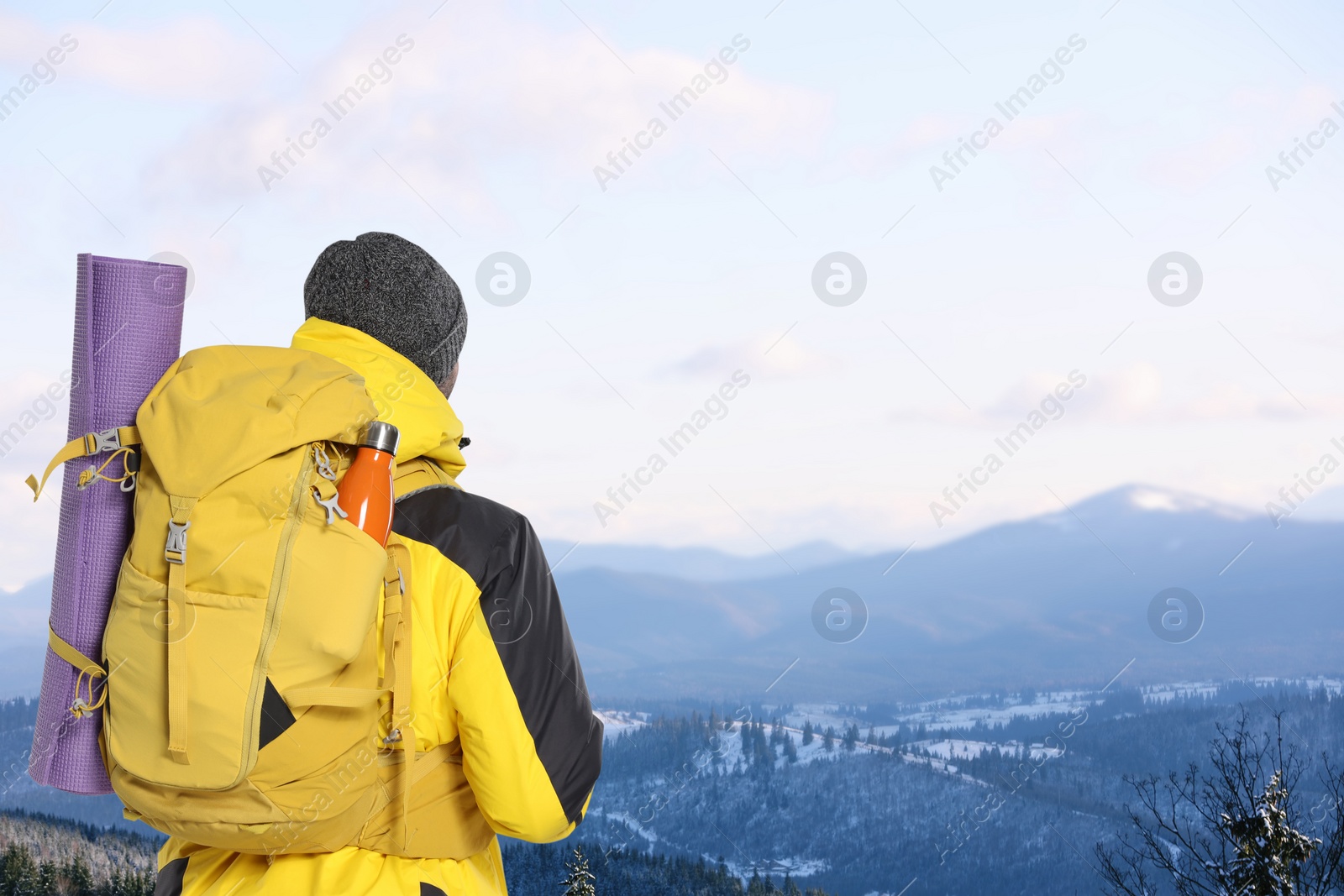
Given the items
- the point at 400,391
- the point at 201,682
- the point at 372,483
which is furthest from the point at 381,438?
the point at 201,682

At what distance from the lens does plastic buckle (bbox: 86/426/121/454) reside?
5.37ft

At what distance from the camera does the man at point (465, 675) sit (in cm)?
168

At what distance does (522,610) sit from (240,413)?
530 millimetres

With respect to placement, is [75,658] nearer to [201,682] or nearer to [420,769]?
[201,682]

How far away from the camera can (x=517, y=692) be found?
168 cm

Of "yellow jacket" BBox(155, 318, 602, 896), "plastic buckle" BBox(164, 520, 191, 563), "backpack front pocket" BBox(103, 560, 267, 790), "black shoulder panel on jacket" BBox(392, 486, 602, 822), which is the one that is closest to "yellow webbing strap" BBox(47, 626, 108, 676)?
"backpack front pocket" BBox(103, 560, 267, 790)

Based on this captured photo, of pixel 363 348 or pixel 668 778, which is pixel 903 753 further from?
pixel 363 348

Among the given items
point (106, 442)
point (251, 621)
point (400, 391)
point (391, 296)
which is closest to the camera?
point (251, 621)

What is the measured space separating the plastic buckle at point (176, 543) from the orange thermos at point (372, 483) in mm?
225

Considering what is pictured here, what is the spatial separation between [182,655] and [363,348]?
589mm

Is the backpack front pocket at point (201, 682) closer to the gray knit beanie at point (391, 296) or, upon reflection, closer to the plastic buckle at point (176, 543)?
the plastic buckle at point (176, 543)

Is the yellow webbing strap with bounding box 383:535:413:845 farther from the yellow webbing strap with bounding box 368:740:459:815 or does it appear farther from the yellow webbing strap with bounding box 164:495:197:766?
the yellow webbing strap with bounding box 164:495:197:766

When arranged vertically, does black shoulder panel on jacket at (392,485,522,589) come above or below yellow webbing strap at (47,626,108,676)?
above

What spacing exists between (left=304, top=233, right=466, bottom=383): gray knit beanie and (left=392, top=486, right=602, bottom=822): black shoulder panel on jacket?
31 centimetres
